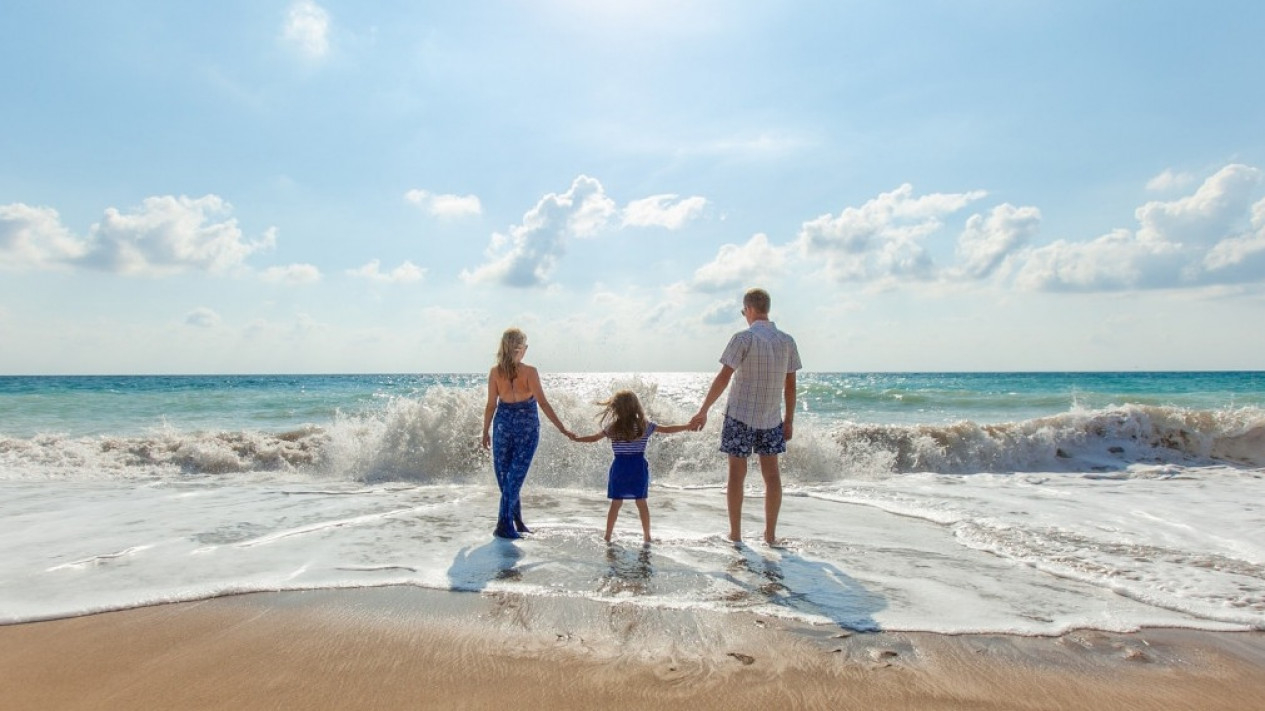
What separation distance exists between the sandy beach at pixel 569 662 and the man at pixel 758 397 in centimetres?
201

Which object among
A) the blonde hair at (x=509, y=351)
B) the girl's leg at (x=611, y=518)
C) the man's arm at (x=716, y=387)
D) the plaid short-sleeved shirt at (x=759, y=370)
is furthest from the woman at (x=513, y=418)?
the plaid short-sleeved shirt at (x=759, y=370)

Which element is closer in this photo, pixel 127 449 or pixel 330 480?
pixel 330 480

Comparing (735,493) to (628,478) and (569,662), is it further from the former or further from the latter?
(569,662)

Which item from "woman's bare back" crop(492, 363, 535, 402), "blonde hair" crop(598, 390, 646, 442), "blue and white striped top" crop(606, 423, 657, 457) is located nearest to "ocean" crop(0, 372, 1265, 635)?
"blue and white striped top" crop(606, 423, 657, 457)

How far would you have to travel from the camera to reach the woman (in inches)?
237

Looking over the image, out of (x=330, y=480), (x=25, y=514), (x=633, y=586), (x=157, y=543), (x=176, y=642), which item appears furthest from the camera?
(x=330, y=480)

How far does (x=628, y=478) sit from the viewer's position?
5793 millimetres

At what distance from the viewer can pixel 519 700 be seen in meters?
2.86

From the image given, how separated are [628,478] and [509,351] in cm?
148

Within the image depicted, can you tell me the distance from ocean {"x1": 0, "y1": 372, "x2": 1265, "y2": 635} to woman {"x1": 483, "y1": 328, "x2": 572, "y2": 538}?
0.34 metres

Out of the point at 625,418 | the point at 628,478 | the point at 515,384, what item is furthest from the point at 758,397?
the point at 515,384

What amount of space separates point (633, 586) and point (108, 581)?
3.41 meters

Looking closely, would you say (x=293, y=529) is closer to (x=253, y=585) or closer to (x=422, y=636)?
(x=253, y=585)

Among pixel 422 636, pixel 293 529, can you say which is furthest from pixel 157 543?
pixel 422 636
